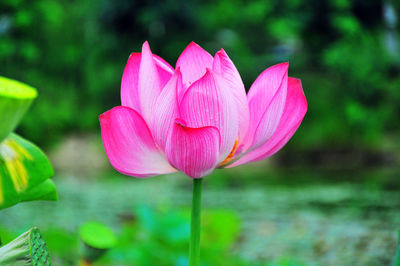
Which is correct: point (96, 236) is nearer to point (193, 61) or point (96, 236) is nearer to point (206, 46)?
point (193, 61)

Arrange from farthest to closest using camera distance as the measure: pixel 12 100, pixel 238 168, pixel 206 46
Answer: pixel 206 46
pixel 238 168
pixel 12 100

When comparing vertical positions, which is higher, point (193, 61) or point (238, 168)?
point (193, 61)

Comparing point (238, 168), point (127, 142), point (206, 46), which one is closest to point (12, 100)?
point (127, 142)

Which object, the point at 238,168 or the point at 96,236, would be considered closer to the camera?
the point at 96,236

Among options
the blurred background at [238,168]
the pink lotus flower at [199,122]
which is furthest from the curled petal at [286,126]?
the blurred background at [238,168]

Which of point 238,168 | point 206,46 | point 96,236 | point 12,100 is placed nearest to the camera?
point 12,100

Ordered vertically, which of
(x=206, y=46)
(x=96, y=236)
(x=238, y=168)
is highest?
(x=206, y=46)

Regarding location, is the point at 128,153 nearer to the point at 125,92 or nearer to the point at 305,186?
the point at 125,92

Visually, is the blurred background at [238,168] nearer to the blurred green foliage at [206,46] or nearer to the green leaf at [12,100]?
the blurred green foliage at [206,46]
